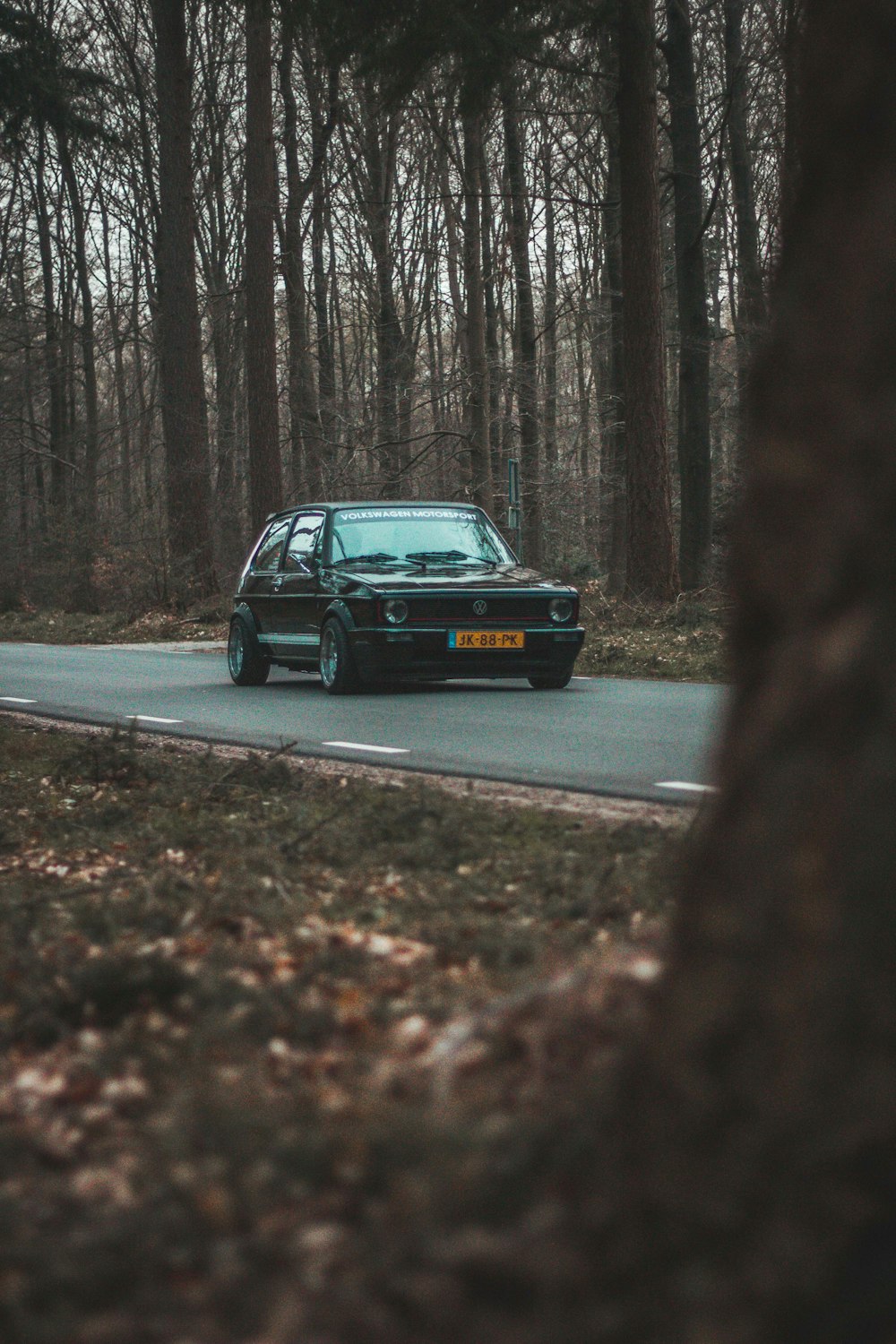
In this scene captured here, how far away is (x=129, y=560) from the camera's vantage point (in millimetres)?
33625

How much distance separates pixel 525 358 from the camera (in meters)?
35.2

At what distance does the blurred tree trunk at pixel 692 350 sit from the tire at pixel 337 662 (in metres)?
11.8

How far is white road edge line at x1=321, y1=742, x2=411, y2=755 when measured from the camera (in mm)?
10031

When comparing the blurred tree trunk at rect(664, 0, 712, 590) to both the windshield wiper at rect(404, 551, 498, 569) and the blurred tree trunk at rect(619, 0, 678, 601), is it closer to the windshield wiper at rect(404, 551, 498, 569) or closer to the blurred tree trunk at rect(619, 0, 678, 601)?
the blurred tree trunk at rect(619, 0, 678, 601)

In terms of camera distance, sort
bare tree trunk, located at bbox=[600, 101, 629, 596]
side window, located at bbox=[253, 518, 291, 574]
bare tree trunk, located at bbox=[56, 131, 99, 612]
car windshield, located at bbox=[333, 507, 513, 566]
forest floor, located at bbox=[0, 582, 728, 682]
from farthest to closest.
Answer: bare tree trunk, located at bbox=[56, 131, 99, 612]
bare tree trunk, located at bbox=[600, 101, 629, 596]
forest floor, located at bbox=[0, 582, 728, 682]
side window, located at bbox=[253, 518, 291, 574]
car windshield, located at bbox=[333, 507, 513, 566]

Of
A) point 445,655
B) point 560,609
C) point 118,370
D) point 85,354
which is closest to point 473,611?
point 445,655

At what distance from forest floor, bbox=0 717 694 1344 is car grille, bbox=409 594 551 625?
728 centimetres

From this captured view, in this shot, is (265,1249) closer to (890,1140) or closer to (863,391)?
(890,1140)

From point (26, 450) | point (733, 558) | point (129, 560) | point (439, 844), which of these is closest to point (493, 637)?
point (439, 844)

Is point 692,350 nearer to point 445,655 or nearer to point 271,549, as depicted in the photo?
point 271,549

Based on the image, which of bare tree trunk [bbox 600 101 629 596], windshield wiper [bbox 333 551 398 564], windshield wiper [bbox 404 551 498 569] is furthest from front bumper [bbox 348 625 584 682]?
bare tree trunk [bbox 600 101 629 596]

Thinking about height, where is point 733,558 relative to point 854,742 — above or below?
above

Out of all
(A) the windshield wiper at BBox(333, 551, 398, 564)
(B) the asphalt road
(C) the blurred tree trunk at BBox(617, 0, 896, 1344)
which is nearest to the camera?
(C) the blurred tree trunk at BBox(617, 0, 896, 1344)

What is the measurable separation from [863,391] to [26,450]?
41.7m
